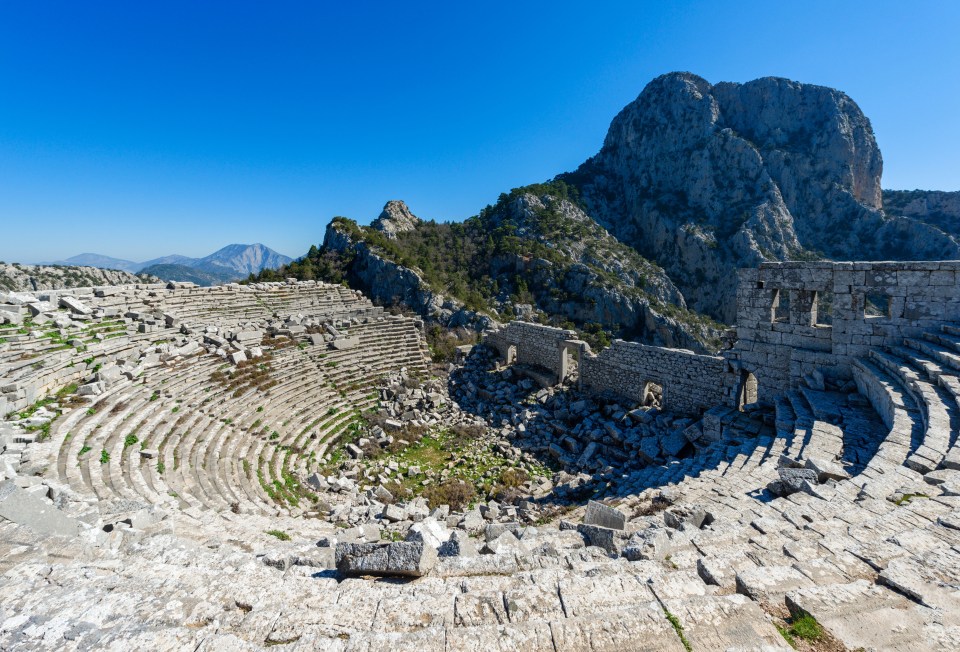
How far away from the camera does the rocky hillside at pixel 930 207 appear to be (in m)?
51.7

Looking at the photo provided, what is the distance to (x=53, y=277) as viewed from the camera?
128ft

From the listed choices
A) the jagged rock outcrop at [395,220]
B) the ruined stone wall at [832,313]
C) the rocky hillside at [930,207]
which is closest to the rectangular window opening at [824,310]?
the ruined stone wall at [832,313]

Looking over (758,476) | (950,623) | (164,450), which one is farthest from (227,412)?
(950,623)

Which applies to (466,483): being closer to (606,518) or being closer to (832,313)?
(606,518)

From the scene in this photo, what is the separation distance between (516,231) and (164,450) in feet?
128

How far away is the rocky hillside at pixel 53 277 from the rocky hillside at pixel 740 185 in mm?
54196

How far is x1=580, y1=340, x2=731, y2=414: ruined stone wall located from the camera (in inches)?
485

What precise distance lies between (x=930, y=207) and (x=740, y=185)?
24.7m

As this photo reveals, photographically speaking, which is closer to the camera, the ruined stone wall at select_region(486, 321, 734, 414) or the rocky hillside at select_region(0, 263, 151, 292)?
the ruined stone wall at select_region(486, 321, 734, 414)

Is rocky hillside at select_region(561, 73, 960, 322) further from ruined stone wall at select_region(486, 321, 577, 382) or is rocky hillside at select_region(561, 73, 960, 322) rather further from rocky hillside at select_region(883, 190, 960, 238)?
ruined stone wall at select_region(486, 321, 577, 382)

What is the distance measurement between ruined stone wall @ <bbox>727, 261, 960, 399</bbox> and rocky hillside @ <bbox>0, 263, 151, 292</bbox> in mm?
42743

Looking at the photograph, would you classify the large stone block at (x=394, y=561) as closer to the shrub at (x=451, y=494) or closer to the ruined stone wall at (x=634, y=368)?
the shrub at (x=451, y=494)

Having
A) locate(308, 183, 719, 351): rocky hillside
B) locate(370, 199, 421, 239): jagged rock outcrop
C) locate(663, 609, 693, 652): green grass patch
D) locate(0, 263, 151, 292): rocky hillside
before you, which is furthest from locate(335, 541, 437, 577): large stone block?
locate(0, 263, 151, 292): rocky hillside

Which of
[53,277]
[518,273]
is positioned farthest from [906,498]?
[53,277]
